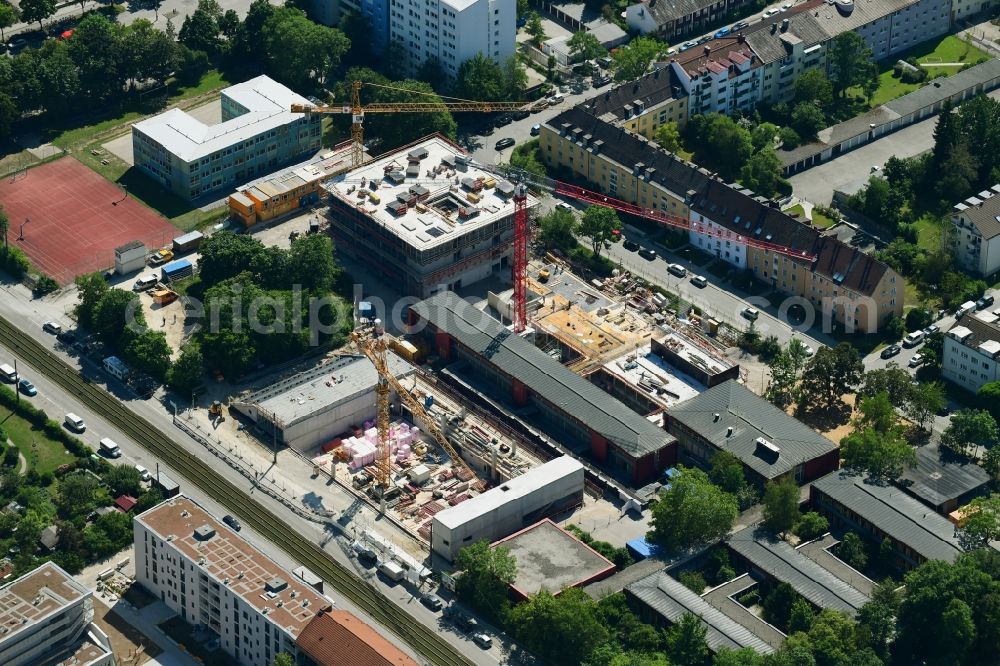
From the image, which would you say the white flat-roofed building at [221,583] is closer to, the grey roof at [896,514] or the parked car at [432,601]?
the parked car at [432,601]

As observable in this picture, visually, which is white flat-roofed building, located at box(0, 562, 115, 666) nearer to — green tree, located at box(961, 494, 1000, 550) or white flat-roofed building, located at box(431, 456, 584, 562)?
white flat-roofed building, located at box(431, 456, 584, 562)

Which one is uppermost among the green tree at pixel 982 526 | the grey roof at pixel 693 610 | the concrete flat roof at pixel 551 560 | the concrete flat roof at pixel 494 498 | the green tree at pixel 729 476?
the green tree at pixel 982 526

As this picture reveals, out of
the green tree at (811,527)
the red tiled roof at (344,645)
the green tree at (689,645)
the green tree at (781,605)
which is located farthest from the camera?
the green tree at (811,527)

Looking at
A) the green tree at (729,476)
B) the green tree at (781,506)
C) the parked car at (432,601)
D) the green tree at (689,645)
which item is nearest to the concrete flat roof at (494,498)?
the parked car at (432,601)

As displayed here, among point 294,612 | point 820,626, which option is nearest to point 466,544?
point 294,612

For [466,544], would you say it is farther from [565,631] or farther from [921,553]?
[921,553]
